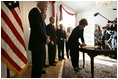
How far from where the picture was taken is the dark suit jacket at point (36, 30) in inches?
55.3

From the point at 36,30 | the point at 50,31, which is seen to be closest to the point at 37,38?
the point at 36,30

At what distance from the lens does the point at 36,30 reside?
1.43 metres

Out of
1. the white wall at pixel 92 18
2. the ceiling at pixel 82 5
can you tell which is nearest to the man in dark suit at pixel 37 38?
the ceiling at pixel 82 5

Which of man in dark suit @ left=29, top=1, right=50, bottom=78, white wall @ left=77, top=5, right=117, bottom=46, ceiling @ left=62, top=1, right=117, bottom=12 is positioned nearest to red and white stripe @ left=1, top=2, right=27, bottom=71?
man in dark suit @ left=29, top=1, right=50, bottom=78

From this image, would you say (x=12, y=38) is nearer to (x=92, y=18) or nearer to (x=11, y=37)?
(x=11, y=37)

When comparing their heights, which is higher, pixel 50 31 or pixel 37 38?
pixel 50 31

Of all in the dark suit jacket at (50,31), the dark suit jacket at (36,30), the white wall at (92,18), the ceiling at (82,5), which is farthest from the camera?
the white wall at (92,18)

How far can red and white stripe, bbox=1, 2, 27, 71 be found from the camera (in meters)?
1.47

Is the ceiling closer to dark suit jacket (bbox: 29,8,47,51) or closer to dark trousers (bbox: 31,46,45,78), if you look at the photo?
dark suit jacket (bbox: 29,8,47,51)

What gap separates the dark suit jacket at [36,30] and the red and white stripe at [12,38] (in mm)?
229

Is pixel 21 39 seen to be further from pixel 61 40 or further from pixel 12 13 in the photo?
pixel 61 40

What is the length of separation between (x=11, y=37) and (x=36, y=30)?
1.25ft

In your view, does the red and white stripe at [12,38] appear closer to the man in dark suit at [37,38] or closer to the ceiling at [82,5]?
the man in dark suit at [37,38]

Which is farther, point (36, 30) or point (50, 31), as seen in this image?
point (50, 31)
